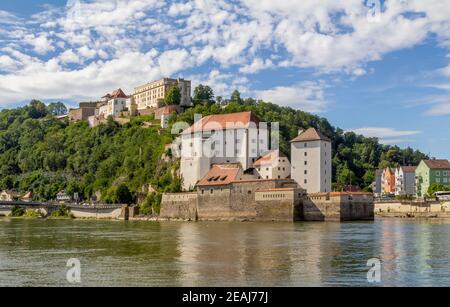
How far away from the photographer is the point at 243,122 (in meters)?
68.6

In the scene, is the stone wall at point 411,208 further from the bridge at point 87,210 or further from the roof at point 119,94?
the roof at point 119,94

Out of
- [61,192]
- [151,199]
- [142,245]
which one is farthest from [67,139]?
[142,245]

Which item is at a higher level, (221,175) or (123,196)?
(221,175)

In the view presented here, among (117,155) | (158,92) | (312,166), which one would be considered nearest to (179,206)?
(312,166)

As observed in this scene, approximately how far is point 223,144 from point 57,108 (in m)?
109

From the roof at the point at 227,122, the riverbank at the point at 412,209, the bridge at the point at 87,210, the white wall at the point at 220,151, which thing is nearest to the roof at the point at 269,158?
the white wall at the point at 220,151

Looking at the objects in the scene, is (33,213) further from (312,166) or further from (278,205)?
(312,166)

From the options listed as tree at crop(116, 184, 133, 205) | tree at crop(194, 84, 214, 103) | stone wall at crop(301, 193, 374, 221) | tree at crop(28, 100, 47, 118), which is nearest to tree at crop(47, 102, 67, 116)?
tree at crop(28, 100, 47, 118)

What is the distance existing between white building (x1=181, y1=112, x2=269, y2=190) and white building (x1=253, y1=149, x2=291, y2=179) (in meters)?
2.49

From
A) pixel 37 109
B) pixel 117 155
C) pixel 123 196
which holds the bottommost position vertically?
pixel 123 196

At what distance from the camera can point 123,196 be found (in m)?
79.3

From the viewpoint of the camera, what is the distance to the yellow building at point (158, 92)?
104 m

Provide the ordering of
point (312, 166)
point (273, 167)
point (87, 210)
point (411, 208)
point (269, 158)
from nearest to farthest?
point (312, 166) < point (273, 167) < point (269, 158) < point (411, 208) < point (87, 210)

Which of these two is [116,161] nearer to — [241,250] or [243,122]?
[243,122]
